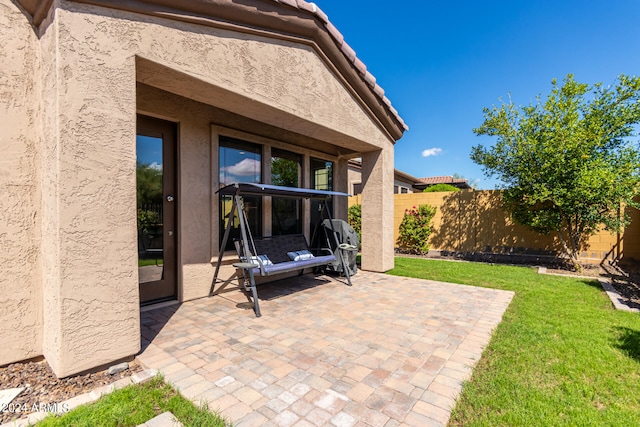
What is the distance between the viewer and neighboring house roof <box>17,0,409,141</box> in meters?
2.98

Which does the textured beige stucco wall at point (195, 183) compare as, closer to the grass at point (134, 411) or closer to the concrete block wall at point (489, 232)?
the grass at point (134, 411)

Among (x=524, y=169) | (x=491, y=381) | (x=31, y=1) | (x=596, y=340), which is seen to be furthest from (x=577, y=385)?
(x=524, y=169)

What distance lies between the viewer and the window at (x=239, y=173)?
5723 mm

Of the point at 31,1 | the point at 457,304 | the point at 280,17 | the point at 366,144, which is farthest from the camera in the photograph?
the point at 366,144

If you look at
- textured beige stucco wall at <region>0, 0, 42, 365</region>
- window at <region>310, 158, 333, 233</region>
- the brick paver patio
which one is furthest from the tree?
textured beige stucco wall at <region>0, 0, 42, 365</region>

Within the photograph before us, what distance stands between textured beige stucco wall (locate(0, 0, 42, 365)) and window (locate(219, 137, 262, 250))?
2875 mm

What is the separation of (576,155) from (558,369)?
6.78 meters

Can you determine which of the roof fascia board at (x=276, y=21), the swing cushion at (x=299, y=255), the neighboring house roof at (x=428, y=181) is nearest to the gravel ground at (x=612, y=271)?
the swing cushion at (x=299, y=255)

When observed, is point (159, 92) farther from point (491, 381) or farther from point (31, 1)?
point (491, 381)

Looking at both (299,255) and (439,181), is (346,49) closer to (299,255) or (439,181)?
(299,255)

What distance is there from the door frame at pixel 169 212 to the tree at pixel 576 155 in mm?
8786

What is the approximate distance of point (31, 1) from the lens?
2842mm

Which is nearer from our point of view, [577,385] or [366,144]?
[577,385]

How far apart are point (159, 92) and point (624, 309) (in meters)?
8.23
